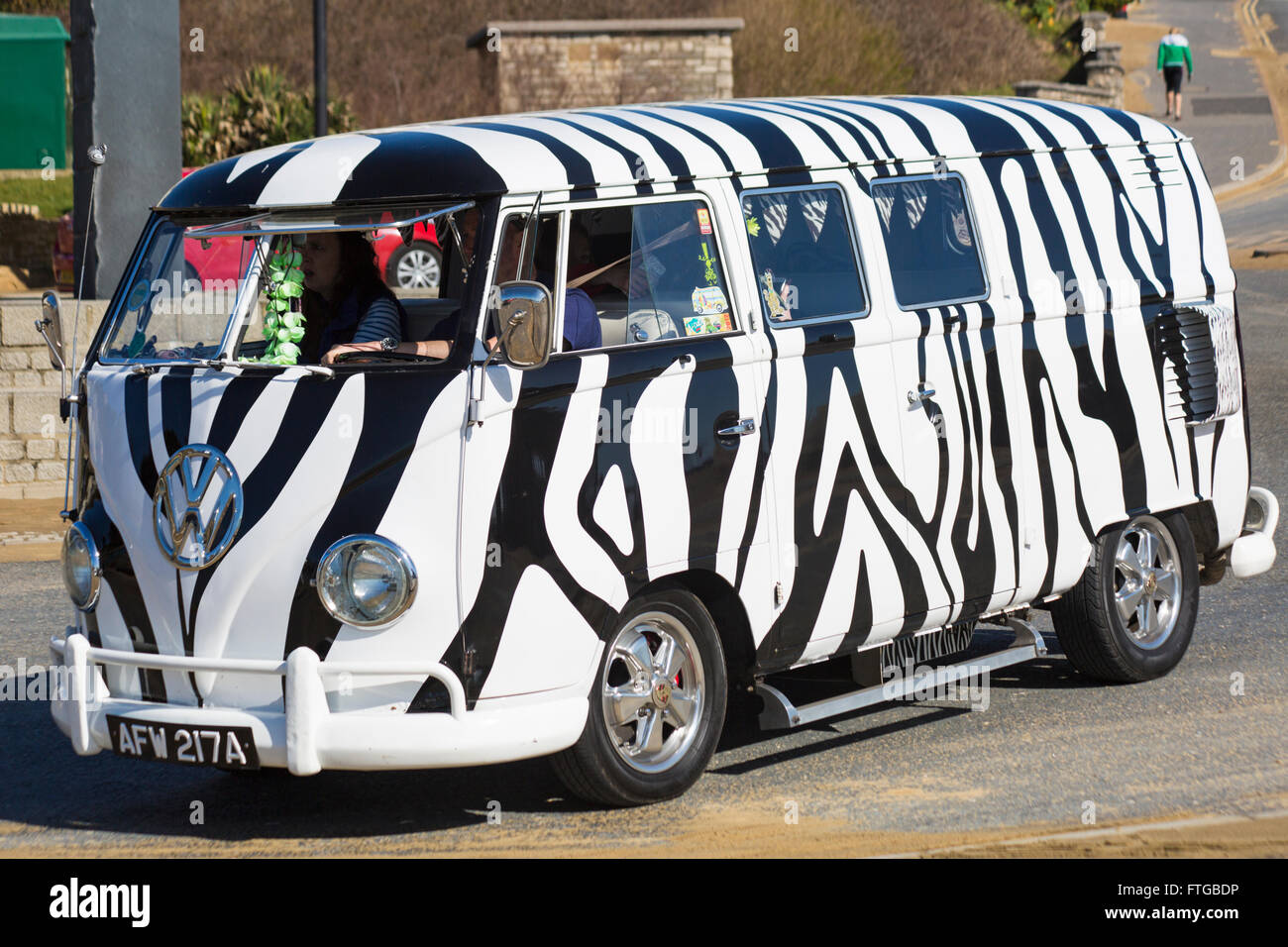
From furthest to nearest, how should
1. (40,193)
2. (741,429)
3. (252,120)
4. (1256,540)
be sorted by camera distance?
(40,193), (252,120), (1256,540), (741,429)

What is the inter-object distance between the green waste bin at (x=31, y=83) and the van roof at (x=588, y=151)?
1034 inches

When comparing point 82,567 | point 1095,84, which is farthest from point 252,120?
point 82,567

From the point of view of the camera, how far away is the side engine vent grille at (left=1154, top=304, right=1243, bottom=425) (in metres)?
8.09

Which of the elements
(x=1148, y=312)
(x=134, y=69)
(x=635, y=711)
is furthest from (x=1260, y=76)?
(x=635, y=711)

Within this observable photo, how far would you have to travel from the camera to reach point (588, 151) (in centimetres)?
621

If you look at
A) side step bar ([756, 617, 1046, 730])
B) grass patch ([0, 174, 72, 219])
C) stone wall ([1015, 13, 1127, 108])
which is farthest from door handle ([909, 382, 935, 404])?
stone wall ([1015, 13, 1127, 108])

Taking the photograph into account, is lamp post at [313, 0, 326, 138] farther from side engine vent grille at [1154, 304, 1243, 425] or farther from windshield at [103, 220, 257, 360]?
windshield at [103, 220, 257, 360]

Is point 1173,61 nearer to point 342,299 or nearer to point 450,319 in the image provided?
point 342,299

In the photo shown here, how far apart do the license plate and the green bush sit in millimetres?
24300

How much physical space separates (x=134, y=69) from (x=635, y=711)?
983cm

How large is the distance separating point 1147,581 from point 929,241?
1987 mm

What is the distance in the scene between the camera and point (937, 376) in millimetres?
7109

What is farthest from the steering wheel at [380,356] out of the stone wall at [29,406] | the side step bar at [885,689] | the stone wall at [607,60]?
the stone wall at [607,60]

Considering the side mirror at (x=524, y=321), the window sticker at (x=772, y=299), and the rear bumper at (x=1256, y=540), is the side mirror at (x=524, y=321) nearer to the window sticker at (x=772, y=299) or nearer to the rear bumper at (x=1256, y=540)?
the window sticker at (x=772, y=299)
